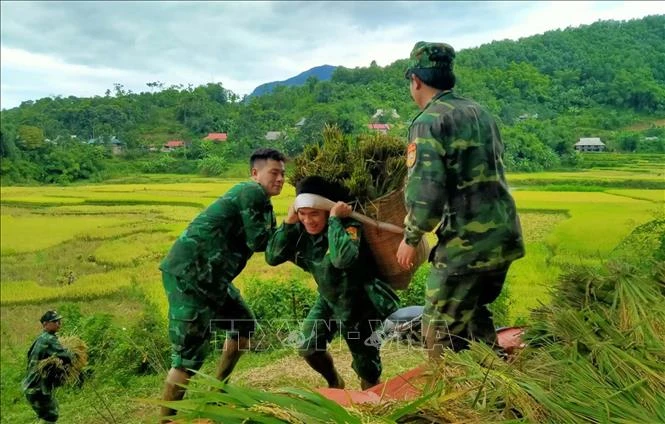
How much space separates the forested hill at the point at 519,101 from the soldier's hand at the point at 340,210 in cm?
59

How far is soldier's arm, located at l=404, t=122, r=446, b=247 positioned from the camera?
8.04ft

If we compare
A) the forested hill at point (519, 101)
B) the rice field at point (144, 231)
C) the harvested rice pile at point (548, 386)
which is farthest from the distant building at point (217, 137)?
the harvested rice pile at point (548, 386)

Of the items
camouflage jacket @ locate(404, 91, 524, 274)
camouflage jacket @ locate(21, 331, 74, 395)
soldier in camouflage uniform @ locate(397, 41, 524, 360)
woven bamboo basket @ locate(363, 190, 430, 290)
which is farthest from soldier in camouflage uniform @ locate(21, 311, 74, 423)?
camouflage jacket @ locate(404, 91, 524, 274)

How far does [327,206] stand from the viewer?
2.97m

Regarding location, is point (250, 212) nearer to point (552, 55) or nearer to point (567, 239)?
point (567, 239)

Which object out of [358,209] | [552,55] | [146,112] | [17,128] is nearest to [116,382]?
[358,209]

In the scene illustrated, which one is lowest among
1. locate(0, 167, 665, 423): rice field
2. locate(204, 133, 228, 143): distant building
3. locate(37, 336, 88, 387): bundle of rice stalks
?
locate(0, 167, 665, 423): rice field

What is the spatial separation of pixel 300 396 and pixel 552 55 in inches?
322

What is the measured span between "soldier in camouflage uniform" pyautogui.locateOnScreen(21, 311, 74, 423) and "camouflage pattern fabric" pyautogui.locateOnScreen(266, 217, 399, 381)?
2319 millimetres

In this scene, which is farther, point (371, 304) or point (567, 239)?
point (567, 239)

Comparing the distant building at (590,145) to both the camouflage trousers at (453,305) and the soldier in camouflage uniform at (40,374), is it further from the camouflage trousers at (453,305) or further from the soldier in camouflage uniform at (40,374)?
the soldier in camouflage uniform at (40,374)

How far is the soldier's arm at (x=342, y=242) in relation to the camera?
2.90 metres

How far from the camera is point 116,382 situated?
238 inches

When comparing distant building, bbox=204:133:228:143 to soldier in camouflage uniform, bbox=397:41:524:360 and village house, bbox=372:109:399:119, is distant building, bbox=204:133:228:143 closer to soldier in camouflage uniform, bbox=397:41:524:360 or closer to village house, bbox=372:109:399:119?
village house, bbox=372:109:399:119
